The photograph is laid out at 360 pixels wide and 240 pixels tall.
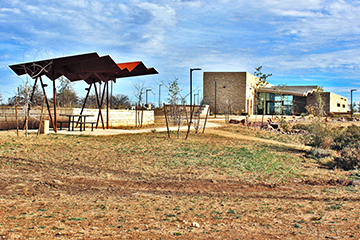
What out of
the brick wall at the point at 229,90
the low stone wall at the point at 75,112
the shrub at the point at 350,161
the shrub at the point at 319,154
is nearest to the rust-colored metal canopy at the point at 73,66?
the low stone wall at the point at 75,112

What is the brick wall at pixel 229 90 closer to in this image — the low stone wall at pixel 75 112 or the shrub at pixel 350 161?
the low stone wall at pixel 75 112

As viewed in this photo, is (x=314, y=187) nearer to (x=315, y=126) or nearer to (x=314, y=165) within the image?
(x=314, y=165)

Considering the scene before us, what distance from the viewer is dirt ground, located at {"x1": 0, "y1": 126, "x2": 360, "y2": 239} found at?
455 centimetres

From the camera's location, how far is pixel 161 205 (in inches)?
233

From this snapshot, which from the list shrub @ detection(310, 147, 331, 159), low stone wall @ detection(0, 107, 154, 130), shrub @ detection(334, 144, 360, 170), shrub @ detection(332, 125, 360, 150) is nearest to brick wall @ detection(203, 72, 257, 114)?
low stone wall @ detection(0, 107, 154, 130)

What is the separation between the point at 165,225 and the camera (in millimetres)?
4828

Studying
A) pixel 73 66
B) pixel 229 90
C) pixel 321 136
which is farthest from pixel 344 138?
pixel 229 90

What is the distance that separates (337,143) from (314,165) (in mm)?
6870

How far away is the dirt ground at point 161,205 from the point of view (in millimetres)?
4547

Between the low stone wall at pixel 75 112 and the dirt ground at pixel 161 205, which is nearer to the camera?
the dirt ground at pixel 161 205

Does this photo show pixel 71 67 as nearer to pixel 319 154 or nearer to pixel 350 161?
pixel 319 154

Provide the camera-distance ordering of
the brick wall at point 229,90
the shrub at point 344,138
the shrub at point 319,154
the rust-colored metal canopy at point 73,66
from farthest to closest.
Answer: the brick wall at point 229,90 < the shrub at point 344,138 < the rust-colored metal canopy at point 73,66 < the shrub at point 319,154

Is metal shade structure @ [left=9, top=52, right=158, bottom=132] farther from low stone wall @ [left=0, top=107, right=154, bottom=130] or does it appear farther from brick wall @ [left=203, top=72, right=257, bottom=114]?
brick wall @ [left=203, top=72, right=257, bottom=114]

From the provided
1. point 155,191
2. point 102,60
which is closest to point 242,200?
point 155,191
